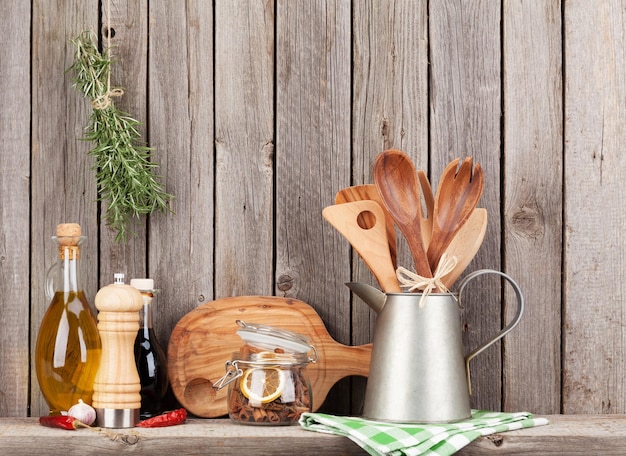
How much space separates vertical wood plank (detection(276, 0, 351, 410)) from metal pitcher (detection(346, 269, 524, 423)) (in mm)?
187

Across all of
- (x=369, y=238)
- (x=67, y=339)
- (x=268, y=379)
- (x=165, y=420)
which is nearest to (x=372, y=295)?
(x=369, y=238)

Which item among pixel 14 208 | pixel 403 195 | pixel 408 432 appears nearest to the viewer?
pixel 408 432

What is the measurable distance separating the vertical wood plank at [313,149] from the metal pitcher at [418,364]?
0.61ft

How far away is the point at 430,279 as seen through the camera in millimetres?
1078

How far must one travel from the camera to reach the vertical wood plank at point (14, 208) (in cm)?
124

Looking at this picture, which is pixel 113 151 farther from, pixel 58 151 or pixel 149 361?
pixel 149 361

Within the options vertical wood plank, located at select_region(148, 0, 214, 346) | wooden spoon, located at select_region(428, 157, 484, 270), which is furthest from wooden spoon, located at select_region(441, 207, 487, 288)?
vertical wood plank, located at select_region(148, 0, 214, 346)

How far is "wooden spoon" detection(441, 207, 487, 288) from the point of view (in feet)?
3.72

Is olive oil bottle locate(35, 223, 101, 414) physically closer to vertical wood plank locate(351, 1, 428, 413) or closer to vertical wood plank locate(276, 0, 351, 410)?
vertical wood plank locate(276, 0, 351, 410)

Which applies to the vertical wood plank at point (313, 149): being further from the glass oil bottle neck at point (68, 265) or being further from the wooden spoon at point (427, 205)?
the glass oil bottle neck at point (68, 265)

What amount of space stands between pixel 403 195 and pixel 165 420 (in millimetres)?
467

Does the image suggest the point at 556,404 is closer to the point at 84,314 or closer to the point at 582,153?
the point at 582,153

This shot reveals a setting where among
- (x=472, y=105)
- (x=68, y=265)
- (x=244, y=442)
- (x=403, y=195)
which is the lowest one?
(x=244, y=442)

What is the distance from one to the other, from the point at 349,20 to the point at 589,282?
60 cm
